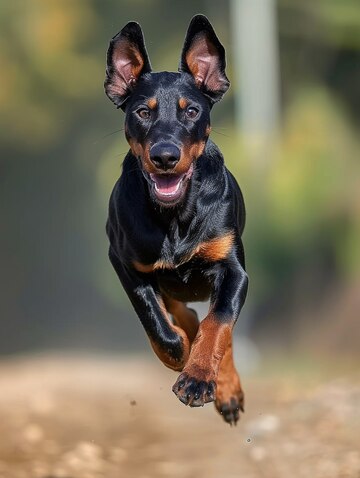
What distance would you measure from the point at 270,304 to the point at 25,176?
2696mm

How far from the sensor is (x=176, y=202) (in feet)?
15.1

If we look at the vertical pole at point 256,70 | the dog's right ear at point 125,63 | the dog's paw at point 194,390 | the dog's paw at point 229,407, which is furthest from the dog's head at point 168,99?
the vertical pole at point 256,70

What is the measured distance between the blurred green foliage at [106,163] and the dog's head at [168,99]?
18.0 feet

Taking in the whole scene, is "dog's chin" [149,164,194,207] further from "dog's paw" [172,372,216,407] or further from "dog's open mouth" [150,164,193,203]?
"dog's paw" [172,372,216,407]

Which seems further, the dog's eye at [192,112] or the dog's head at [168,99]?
the dog's eye at [192,112]

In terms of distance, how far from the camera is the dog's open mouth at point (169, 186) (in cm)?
458

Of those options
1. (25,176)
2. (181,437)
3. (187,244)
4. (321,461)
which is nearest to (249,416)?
(181,437)

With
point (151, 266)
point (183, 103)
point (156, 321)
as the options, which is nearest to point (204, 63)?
point (183, 103)

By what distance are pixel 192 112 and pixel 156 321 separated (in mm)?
920

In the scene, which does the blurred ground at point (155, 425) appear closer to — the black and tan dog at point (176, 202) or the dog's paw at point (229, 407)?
the dog's paw at point (229, 407)

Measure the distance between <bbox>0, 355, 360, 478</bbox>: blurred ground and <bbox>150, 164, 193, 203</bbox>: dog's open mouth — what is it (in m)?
2.56

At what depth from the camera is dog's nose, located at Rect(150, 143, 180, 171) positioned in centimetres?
443

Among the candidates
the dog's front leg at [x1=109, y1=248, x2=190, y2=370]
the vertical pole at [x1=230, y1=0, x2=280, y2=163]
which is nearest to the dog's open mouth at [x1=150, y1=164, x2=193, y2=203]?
the dog's front leg at [x1=109, y1=248, x2=190, y2=370]

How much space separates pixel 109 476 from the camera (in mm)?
7801
